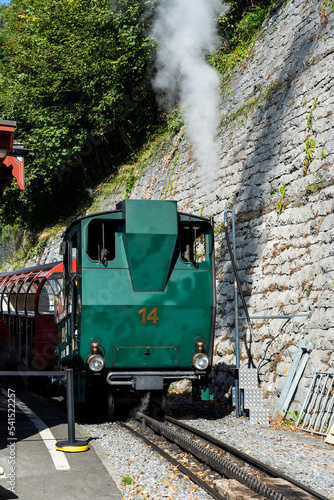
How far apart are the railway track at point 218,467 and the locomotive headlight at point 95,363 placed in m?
1.01

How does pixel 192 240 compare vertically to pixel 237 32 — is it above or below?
below

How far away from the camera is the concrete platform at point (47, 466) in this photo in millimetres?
5445

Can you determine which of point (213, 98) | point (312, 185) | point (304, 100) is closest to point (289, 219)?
point (312, 185)

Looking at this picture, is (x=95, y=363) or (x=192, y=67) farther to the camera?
(x=192, y=67)

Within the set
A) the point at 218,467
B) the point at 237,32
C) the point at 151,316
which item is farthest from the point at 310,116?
the point at 237,32

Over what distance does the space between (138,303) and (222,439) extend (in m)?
2.19

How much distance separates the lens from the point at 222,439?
7.77 metres

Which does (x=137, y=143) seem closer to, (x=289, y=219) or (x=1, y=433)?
(x=289, y=219)

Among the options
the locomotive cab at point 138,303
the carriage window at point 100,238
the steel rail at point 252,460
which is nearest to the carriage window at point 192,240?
the locomotive cab at point 138,303

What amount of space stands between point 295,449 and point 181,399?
14.6 ft

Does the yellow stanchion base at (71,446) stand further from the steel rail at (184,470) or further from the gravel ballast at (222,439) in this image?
the steel rail at (184,470)

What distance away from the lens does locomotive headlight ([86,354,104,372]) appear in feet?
26.9

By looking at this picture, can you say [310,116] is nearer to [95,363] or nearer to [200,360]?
[200,360]

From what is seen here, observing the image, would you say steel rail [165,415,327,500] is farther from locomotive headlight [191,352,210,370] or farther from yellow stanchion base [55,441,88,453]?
yellow stanchion base [55,441,88,453]
